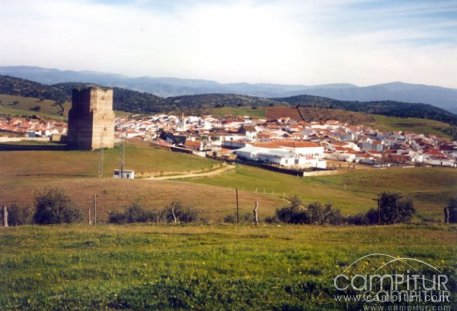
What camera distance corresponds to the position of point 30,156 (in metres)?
43.6

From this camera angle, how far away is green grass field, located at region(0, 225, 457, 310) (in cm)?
709

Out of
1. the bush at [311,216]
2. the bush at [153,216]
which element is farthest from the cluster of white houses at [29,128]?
the bush at [311,216]

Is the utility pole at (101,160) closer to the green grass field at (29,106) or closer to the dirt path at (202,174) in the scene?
the dirt path at (202,174)

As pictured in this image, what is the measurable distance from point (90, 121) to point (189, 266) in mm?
44136

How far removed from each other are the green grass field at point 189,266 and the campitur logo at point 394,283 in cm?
12

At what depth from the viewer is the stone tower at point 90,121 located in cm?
5041

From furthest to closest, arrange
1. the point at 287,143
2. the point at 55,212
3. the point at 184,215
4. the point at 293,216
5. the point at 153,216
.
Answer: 1. the point at 287,143
2. the point at 184,215
3. the point at 293,216
4. the point at 153,216
5. the point at 55,212

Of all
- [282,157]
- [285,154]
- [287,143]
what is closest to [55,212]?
[282,157]

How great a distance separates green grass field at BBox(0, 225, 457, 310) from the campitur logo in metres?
0.12

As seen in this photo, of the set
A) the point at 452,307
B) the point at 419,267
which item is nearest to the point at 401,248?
the point at 419,267

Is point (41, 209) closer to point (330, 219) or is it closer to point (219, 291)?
point (330, 219)

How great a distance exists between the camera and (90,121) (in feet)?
165

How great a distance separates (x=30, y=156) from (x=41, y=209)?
89.9ft

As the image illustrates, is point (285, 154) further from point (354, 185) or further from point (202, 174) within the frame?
point (202, 174)
